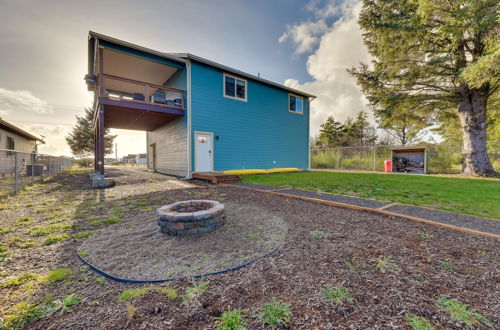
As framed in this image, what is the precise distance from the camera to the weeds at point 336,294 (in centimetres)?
141

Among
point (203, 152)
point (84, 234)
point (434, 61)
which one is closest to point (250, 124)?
point (203, 152)

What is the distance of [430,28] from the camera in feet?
28.0

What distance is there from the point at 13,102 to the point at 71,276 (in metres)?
41.1

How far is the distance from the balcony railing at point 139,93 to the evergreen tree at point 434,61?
9.40 metres

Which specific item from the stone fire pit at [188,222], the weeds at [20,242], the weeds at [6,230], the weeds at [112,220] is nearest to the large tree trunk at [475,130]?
the stone fire pit at [188,222]

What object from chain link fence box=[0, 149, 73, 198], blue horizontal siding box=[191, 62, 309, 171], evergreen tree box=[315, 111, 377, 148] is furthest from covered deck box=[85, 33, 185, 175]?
evergreen tree box=[315, 111, 377, 148]

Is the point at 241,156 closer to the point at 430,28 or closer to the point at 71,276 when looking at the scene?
the point at 71,276

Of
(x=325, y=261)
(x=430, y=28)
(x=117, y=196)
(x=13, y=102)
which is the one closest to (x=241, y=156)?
(x=117, y=196)

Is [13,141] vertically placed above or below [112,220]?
above

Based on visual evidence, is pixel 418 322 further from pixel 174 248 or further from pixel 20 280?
pixel 20 280

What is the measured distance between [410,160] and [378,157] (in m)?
1.86

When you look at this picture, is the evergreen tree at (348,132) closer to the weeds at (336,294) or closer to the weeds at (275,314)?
the weeds at (336,294)

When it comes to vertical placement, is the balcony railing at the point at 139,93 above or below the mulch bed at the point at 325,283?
above

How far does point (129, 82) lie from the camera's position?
7867 mm
